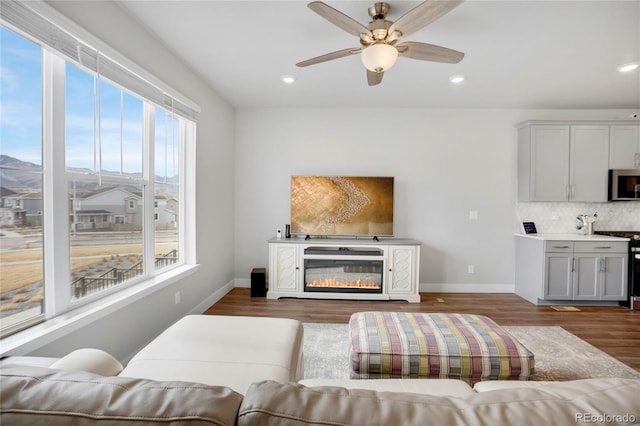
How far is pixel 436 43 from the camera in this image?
249 cm

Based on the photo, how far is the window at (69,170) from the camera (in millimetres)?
1500

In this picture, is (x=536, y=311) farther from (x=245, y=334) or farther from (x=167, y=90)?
(x=167, y=90)

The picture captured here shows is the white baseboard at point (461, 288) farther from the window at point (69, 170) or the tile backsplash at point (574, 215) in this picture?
the window at point (69, 170)

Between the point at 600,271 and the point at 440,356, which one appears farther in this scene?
the point at 600,271

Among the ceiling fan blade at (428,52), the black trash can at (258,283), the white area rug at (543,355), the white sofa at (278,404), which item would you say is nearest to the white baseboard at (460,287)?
the white area rug at (543,355)

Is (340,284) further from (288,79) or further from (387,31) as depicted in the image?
(387,31)

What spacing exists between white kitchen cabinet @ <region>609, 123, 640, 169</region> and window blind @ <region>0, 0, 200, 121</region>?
17.7 ft

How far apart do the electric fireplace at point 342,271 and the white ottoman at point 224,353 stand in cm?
203

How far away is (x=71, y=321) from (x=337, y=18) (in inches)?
92.5

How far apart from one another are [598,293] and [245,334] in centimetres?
439

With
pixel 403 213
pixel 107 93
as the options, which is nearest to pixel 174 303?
pixel 107 93

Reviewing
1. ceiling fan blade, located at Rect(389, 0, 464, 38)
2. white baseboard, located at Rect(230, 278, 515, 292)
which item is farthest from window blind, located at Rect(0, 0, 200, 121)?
white baseboard, located at Rect(230, 278, 515, 292)

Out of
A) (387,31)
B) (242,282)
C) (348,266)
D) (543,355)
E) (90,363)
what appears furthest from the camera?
(242,282)

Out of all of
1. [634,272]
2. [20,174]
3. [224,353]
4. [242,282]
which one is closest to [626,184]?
[634,272]
